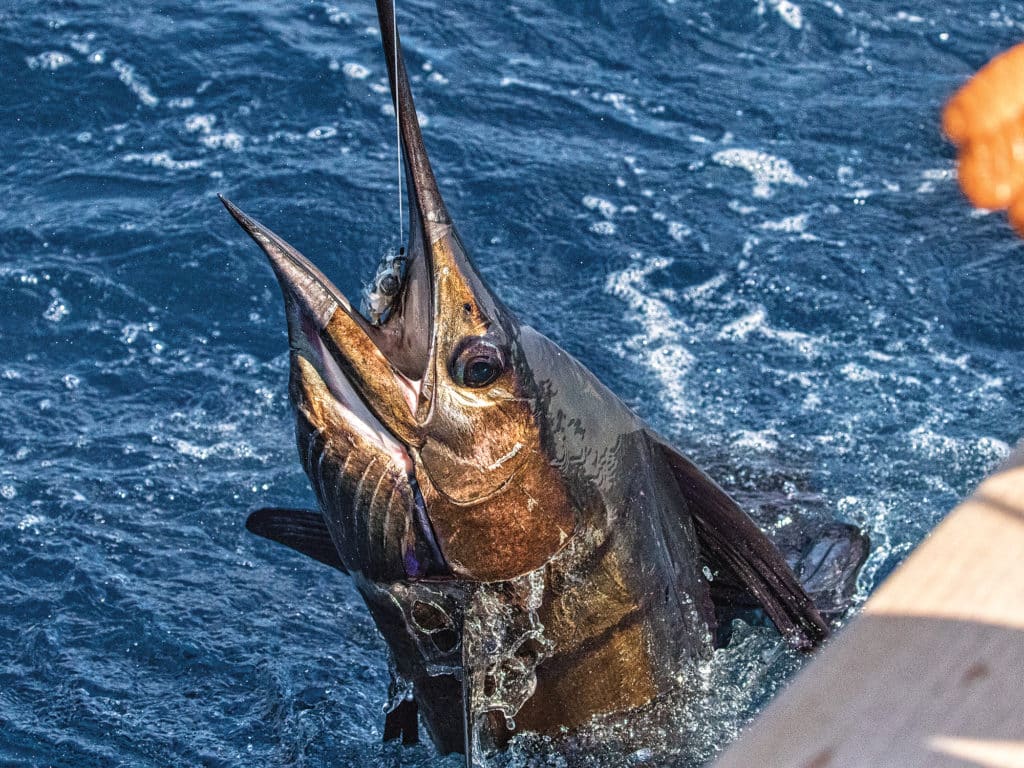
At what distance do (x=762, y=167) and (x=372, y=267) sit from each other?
214 cm

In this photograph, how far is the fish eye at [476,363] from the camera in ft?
8.28

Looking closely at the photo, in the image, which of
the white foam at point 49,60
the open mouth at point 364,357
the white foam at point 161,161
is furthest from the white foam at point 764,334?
the white foam at point 49,60

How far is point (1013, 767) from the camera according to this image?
2.89 feet

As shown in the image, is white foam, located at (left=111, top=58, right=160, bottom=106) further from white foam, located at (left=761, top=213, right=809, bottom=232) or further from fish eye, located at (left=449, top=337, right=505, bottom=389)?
fish eye, located at (left=449, top=337, right=505, bottom=389)

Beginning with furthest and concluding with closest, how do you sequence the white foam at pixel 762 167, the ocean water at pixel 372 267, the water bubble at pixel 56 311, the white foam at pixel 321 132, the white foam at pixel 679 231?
the white foam at pixel 321 132 → the white foam at pixel 762 167 → the white foam at pixel 679 231 → the water bubble at pixel 56 311 → the ocean water at pixel 372 267

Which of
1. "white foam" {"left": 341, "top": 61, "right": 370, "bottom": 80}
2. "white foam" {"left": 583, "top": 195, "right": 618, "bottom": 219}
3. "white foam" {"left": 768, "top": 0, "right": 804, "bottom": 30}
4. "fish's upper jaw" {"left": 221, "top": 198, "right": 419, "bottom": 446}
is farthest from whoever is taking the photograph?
"white foam" {"left": 768, "top": 0, "right": 804, "bottom": 30}

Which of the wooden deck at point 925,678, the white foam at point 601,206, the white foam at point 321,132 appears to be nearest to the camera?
the wooden deck at point 925,678

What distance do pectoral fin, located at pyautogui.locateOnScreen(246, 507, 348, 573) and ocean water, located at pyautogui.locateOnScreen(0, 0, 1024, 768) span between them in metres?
0.66

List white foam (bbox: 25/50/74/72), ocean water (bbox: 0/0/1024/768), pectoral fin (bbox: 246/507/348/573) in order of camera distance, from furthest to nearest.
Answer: white foam (bbox: 25/50/74/72) → ocean water (bbox: 0/0/1024/768) → pectoral fin (bbox: 246/507/348/573)

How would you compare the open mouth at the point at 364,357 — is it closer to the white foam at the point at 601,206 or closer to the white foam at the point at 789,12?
the white foam at the point at 601,206

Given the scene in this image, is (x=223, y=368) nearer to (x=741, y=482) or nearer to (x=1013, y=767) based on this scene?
(x=741, y=482)

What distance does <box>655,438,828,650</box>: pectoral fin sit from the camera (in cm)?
306

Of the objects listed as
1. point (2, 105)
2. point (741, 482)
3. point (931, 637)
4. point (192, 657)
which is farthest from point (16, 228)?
point (931, 637)

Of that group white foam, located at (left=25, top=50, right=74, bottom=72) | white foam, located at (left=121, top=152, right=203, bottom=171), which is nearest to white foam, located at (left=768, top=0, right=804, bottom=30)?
white foam, located at (left=121, top=152, right=203, bottom=171)
